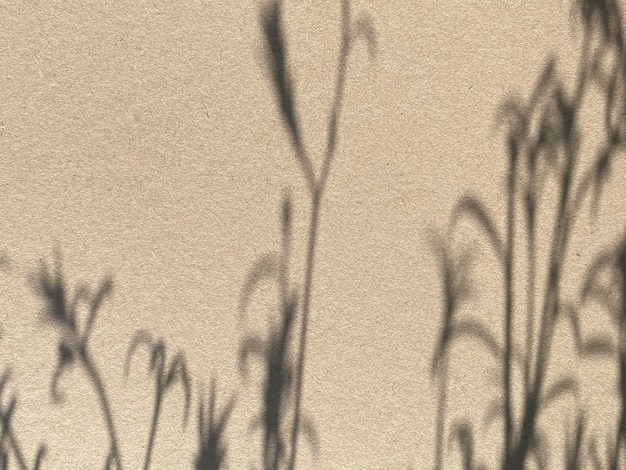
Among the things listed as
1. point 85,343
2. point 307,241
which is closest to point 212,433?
point 85,343

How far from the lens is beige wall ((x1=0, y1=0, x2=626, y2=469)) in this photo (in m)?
Answer: 1.87

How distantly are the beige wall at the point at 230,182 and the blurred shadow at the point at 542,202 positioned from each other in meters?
0.04

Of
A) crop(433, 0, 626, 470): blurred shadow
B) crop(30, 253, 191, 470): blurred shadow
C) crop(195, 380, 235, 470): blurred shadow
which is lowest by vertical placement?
crop(195, 380, 235, 470): blurred shadow

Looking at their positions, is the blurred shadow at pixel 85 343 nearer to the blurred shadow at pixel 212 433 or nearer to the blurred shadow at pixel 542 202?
the blurred shadow at pixel 212 433

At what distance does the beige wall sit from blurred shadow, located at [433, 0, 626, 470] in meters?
0.04

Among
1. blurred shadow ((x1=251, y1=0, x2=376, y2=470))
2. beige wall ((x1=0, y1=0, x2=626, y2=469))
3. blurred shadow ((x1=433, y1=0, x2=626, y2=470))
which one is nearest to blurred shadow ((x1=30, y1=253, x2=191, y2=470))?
beige wall ((x1=0, y1=0, x2=626, y2=469))

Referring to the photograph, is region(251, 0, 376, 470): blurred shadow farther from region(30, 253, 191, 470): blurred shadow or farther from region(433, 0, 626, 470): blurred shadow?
region(433, 0, 626, 470): blurred shadow

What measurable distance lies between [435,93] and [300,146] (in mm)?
415

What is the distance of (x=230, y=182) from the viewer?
190cm

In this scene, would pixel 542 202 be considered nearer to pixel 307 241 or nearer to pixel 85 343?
pixel 307 241

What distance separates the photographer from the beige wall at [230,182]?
1.87 m

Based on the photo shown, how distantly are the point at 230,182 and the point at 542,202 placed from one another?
0.90m

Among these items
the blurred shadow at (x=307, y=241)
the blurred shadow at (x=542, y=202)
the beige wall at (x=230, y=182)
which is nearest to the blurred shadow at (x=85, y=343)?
the beige wall at (x=230, y=182)

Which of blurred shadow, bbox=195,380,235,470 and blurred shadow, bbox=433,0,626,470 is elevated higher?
blurred shadow, bbox=433,0,626,470
